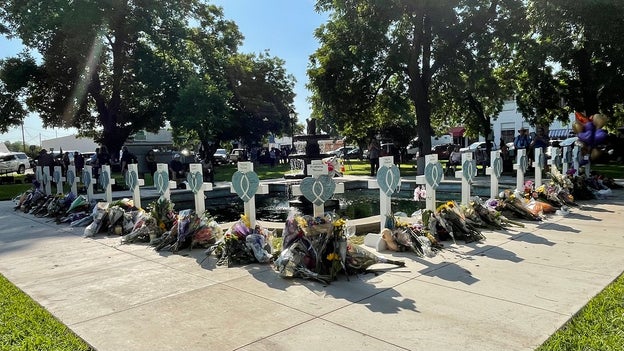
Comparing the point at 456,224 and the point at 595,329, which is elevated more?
the point at 456,224

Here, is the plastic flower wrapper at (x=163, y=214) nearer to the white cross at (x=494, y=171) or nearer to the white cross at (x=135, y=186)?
the white cross at (x=135, y=186)

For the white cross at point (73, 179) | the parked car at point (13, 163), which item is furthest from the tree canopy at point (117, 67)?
the white cross at point (73, 179)

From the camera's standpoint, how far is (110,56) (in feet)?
94.1

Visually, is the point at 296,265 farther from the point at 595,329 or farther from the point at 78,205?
the point at 78,205

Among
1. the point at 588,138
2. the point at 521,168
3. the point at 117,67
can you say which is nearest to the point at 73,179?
the point at 521,168

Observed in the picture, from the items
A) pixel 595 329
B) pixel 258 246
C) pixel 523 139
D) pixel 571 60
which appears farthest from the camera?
pixel 571 60

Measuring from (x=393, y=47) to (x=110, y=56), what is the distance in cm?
1889

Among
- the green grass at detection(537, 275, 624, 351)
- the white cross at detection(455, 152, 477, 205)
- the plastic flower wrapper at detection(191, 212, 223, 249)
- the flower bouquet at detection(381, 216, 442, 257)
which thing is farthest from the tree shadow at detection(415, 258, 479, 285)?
the plastic flower wrapper at detection(191, 212, 223, 249)

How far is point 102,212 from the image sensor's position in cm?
809

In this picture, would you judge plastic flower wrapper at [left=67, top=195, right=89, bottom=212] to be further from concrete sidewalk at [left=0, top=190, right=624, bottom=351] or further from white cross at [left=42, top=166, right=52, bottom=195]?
concrete sidewalk at [left=0, top=190, right=624, bottom=351]

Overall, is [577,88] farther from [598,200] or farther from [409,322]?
[409,322]

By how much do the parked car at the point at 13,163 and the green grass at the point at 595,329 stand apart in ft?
117

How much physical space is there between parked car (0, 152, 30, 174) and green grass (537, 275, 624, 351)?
3581 cm

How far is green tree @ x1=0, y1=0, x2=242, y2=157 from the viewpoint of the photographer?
76.4ft
